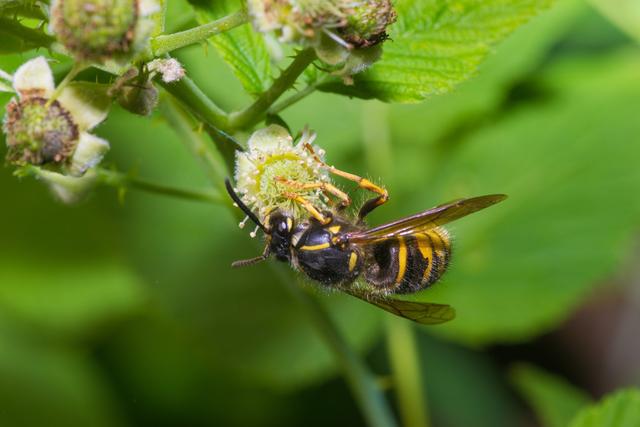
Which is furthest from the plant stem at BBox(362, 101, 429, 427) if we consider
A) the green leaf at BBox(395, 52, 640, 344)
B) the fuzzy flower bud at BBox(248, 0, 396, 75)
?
the fuzzy flower bud at BBox(248, 0, 396, 75)

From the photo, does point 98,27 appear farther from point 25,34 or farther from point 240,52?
point 240,52

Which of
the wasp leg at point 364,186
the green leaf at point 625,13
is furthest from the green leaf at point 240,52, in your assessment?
the green leaf at point 625,13

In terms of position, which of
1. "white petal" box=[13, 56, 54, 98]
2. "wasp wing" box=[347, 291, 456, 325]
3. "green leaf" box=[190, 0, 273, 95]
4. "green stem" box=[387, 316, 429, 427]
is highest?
"green leaf" box=[190, 0, 273, 95]

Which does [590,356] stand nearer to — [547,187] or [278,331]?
[547,187]

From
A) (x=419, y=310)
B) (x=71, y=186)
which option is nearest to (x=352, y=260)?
(x=419, y=310)

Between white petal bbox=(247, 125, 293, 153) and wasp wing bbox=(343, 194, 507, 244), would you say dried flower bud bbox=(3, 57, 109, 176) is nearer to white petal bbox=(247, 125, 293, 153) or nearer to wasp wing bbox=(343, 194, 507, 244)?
white petal bbox=(247, 125, 293, 153)

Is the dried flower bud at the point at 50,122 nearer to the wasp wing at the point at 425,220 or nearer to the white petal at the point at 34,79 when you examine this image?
the white petal at the point at 34,79

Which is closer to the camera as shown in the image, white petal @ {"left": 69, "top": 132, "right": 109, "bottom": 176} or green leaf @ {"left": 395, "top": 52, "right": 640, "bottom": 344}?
white petal @ {"left": 69, "top": 132, "right": 109, "bottom": 176}

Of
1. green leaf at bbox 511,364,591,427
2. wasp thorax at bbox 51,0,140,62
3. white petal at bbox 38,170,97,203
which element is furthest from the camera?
green leaf at bbox 511,364,591,427
